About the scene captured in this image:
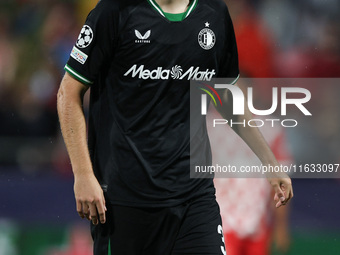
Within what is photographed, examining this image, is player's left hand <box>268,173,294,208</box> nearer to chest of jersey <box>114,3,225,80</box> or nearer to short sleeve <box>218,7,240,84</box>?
short sleeve <box>218,7,240,84</box>

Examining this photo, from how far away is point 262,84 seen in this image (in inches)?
262

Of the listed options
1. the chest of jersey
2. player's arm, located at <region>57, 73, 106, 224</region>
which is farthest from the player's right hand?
the chest of jersey

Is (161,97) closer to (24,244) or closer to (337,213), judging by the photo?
(24,244)

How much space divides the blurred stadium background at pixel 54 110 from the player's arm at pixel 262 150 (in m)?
2.56

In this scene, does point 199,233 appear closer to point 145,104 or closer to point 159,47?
point 145,104

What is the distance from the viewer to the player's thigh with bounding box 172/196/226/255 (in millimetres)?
2953

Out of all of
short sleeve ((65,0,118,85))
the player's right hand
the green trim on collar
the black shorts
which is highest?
the green trim on collar

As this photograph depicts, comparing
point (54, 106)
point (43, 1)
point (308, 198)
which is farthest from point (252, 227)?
point (43, 1)

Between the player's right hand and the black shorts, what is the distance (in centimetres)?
18

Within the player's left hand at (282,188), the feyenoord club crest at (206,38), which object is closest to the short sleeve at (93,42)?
the feyenoord club crest at (206,38)

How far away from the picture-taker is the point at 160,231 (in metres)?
2.97

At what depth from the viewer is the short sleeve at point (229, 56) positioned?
127 inches

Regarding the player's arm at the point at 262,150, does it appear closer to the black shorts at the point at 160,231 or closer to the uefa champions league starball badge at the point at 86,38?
the black shorts at the point at 160,231

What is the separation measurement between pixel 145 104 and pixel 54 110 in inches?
194
